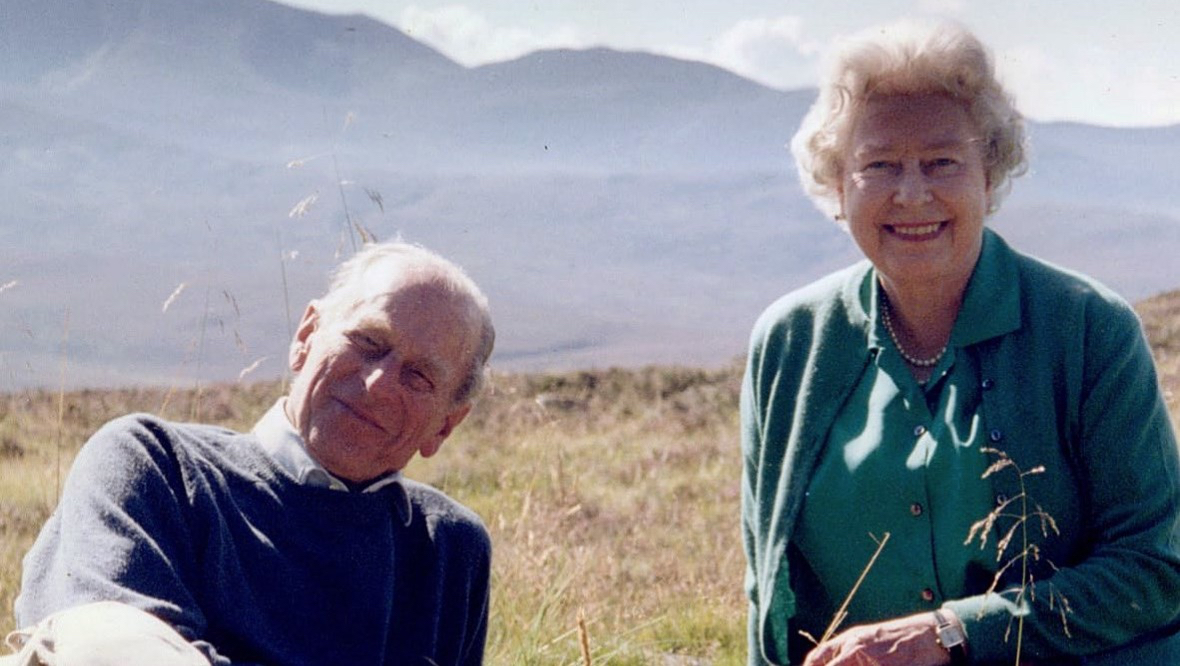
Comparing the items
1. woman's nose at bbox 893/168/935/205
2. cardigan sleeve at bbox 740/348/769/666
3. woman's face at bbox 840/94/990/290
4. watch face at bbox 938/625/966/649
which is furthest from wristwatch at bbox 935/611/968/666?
woman's nose at bbox 893/168/935/205

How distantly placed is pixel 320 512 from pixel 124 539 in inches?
17.1

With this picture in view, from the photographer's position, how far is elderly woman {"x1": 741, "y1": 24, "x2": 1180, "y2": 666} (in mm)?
2688

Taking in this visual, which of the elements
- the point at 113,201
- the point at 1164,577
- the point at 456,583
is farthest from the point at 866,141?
the point at 113,201

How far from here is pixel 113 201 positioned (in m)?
178

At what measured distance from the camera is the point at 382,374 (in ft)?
8.54

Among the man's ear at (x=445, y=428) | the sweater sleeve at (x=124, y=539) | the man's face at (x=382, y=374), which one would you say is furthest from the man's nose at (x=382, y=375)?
the sweater sleeve at (x=124, y=539)

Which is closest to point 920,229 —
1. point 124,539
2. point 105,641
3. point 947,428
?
point 947,428

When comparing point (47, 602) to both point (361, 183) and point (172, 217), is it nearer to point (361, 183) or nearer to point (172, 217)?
point (361, 183)

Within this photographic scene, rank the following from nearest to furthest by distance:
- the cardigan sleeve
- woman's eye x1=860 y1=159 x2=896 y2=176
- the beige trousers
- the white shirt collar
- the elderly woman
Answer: the beige trousers, the white shirt collar, the elderly woman, woman's eye x1=860 y1=159 x2=896 y2=176, the cardigan sleeve

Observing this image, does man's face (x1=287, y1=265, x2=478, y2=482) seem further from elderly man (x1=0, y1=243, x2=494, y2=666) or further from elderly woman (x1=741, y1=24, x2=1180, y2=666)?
elderly woman (x1=741, y1=24, x2=1180, y2=666)

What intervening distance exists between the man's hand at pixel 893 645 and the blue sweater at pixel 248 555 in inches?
31.3

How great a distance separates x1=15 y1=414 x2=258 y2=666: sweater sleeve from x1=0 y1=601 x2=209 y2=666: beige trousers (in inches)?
3.4

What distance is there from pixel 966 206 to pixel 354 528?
149cm

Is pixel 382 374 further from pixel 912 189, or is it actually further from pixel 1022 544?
pixel 1022 544
